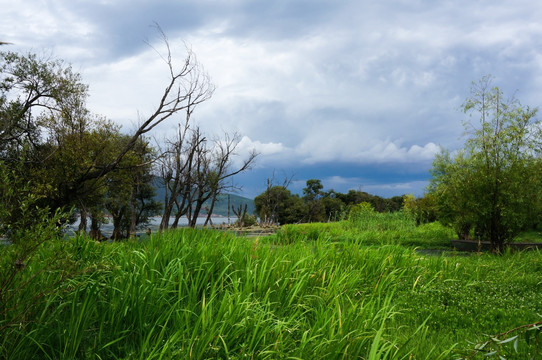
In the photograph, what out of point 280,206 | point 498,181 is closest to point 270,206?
point 280,206

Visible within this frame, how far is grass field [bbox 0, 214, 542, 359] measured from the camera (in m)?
3.00

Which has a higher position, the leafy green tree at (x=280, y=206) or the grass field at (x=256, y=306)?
the leafy green tree at (x=280, y=206)

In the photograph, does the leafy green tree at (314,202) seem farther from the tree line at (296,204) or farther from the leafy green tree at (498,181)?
the leafy green tree at (498,181)

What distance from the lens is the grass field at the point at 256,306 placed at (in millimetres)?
3000

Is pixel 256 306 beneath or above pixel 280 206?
beneath

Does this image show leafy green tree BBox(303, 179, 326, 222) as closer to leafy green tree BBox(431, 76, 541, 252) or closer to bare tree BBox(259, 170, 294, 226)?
bare tree BBox(259, 170, 294, 226)

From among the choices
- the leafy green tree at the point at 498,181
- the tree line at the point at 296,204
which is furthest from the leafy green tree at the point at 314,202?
the leafy green tree at the point at 498,181

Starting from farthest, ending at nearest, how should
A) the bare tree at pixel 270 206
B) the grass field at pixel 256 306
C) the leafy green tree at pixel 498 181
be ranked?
the bare tree at pixel 270 206 → the leafy green tree at pixel 498 181 → the grass field at pixel 256 306

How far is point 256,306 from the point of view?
3.64 meters

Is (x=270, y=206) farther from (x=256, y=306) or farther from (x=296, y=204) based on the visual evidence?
(x=256, y=306)

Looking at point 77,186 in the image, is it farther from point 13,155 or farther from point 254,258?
point 254,258

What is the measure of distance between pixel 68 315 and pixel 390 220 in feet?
57.2

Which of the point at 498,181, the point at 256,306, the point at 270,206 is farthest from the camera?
the point at 270,206

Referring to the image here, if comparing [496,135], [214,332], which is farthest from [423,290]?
[496,135]
